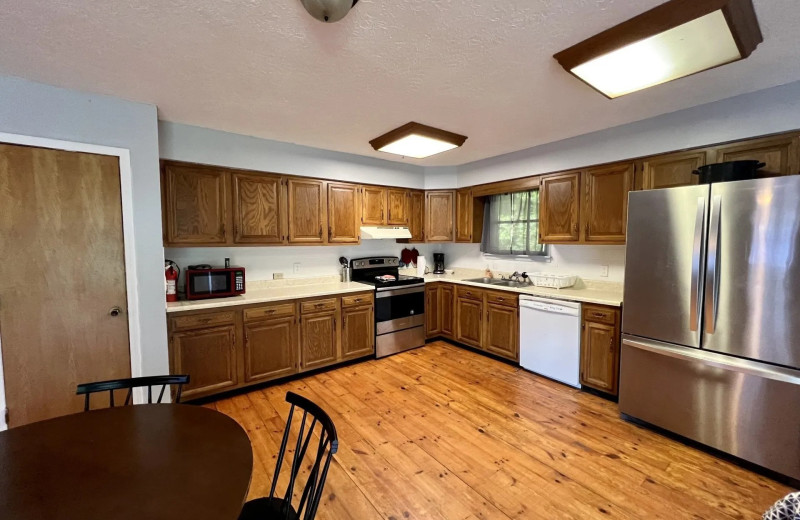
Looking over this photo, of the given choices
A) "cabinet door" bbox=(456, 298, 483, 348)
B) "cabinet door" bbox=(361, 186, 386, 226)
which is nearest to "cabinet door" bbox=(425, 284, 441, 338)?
"cabinet door" bbox=(456, 298, 483, 348)

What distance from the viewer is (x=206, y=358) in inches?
112

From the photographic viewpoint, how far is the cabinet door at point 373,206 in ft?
13.5

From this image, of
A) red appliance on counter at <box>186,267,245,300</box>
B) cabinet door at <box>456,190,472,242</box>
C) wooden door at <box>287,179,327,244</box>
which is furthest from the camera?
cabinet door at <box>456,190,472,242</box>

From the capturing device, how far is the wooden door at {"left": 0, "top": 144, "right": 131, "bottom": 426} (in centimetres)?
204

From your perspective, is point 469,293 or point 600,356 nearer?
point 600,356

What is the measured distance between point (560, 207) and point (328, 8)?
3.08m

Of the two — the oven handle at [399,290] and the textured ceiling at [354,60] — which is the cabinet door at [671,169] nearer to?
the textured ceiling at [354,60]

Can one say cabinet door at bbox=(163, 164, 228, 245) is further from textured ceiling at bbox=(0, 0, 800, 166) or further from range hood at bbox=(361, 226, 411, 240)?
range hood at bbox=(361, 226, 411, 240)

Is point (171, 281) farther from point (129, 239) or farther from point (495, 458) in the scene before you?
point (495, 458)

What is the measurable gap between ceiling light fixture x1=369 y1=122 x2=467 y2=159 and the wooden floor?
242 cm

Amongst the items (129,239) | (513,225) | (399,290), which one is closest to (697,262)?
(513,225)

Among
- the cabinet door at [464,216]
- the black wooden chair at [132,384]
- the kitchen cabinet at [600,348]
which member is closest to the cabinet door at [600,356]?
the kitchen cabinet at [600,348]

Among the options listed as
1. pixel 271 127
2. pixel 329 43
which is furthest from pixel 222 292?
pixel 329 43

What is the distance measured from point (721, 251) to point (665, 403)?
45.7 inches
